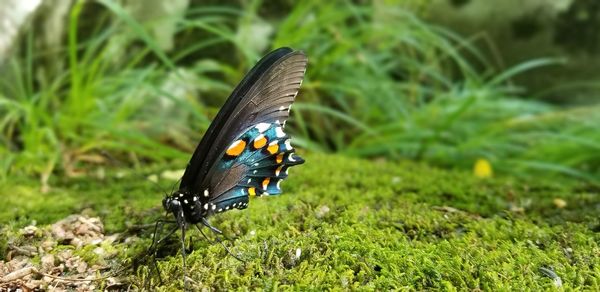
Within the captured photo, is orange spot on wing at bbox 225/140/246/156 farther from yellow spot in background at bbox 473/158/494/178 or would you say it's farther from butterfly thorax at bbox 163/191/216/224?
yellow spot in background at bbox 473/158/494/178

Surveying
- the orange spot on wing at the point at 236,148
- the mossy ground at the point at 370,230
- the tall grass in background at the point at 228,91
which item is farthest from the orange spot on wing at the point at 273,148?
the tall grass in background at the point at 228,91

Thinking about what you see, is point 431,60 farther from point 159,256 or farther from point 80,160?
point 159,256

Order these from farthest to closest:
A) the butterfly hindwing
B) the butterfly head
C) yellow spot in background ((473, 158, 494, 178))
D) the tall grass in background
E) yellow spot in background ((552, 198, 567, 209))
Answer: yellow spot in background ((473, 158, 494, 178)) < the tall grass in background < yellow spot in background ((552, 198, 567, 209)) < the butterfly hindwing < the butterfly head

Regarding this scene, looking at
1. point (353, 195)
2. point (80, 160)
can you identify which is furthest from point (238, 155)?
point (80, 160)

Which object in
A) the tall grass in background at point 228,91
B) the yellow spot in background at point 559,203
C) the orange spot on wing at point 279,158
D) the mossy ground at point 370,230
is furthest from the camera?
the tall grass in background at point 228,91

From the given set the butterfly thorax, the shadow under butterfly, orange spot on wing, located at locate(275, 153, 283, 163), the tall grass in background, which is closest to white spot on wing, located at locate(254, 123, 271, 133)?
the shadow under butterfly

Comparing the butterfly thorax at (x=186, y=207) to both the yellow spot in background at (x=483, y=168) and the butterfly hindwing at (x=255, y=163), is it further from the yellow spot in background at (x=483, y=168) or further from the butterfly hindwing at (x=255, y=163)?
the yellow spot in background at (x=483, y=168)
